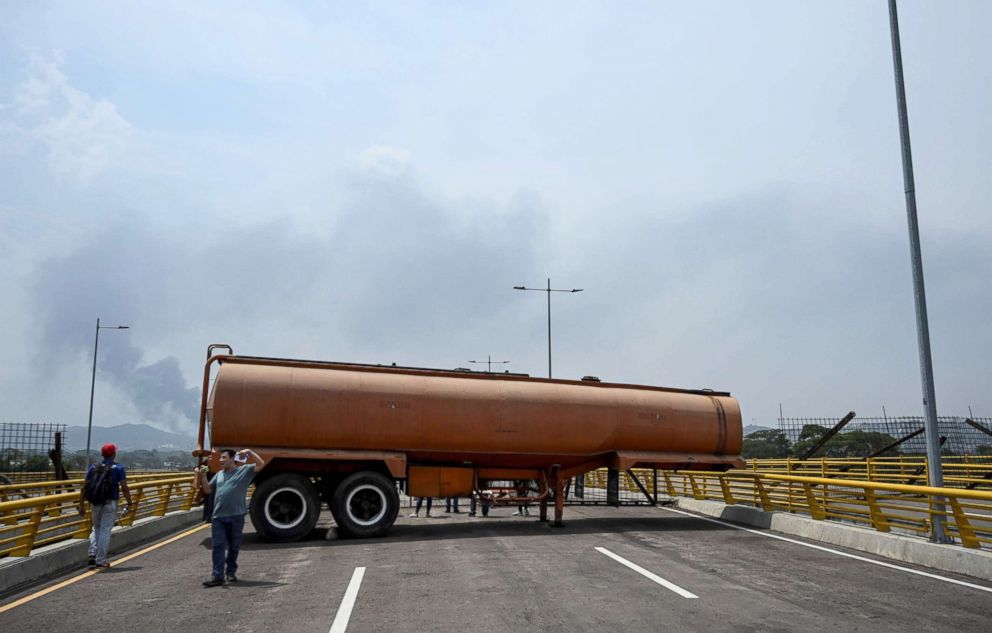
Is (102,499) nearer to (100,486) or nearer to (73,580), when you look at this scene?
(100,486)

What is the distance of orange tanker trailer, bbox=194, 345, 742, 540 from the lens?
1440 centimetres

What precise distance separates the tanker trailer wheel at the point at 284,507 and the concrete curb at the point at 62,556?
7.59ft

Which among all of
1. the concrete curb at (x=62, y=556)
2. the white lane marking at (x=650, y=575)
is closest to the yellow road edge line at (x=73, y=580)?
the concrete curb at (x=62, y=556)

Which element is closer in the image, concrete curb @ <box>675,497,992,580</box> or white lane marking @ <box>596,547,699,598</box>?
white lane marking @ <box>596,547,699,598</box>

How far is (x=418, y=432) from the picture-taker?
15258 millimetres

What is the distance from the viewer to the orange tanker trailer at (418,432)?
14.4 meters

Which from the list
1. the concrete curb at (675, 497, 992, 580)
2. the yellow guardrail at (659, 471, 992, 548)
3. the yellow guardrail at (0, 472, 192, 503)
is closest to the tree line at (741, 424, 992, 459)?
the yellow guardrail at (659, 471, 992, 548)

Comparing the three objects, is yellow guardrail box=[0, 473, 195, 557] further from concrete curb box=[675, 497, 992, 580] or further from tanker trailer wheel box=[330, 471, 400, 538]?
concrete curb box=[675, 497, 992, 580]

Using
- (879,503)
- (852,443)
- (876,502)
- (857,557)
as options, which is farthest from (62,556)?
(852,443)

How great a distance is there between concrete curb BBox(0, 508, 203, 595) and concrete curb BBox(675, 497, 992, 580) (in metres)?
12.8

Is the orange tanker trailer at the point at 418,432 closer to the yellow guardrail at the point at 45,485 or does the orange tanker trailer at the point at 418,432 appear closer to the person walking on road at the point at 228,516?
the yellow guardrail at the point at 45,485

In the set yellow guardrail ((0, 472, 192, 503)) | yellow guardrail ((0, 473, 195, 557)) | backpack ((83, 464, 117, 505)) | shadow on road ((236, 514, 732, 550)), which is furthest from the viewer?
shadow on road ((236, 514, 732, 550))

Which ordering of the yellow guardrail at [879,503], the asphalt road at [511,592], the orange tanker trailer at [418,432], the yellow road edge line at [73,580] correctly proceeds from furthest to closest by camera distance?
the orange tanker trailer at [418,432] < the yellow guardrail at [879,503] < the yellow road edge line at [73,580] < the asphalt road at [511,592]

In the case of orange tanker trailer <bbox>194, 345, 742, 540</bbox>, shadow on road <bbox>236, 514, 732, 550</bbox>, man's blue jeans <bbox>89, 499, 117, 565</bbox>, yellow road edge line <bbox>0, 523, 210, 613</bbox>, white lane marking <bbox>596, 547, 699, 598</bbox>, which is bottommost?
shadow on road <bbox>236, 514, 732, 550</bbox>
